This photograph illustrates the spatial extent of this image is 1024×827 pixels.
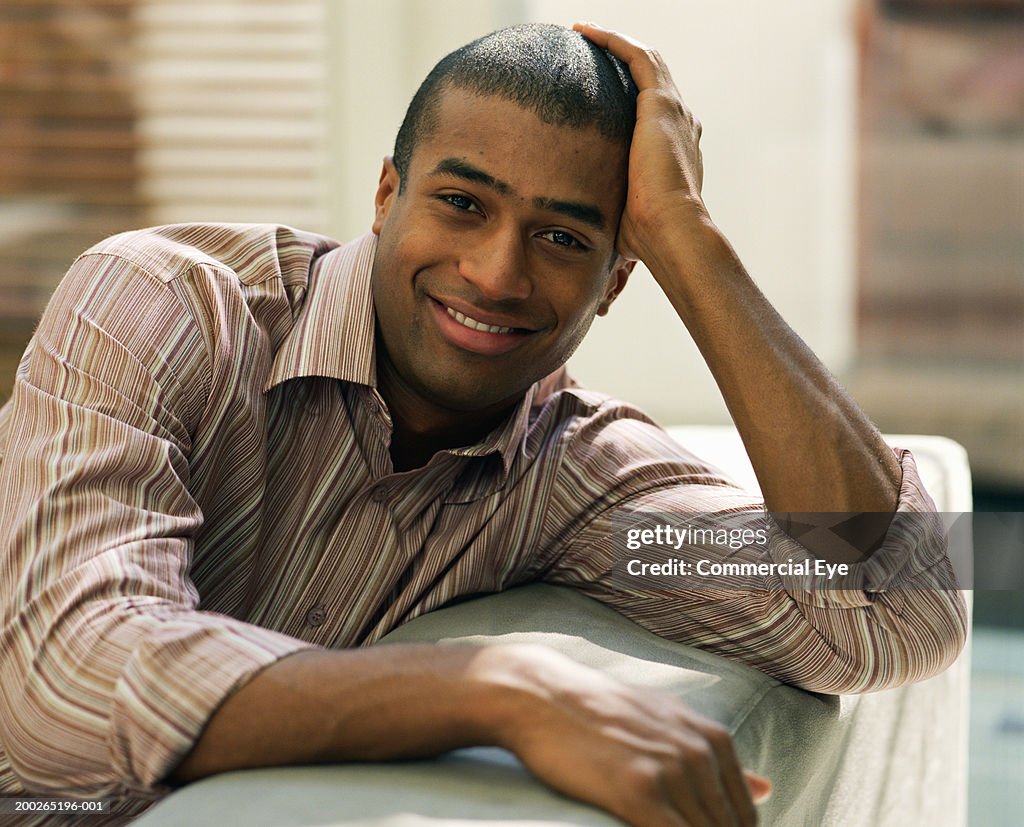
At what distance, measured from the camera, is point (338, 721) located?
92cm

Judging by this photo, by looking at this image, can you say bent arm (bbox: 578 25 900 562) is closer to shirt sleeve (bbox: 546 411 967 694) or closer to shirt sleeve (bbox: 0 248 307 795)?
shirt sleeve (bbox: 546 411 967 694)

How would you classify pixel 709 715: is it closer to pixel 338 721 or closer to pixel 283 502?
pixel 338 721

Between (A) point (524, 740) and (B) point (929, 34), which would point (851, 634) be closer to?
(A) point (524, 740)

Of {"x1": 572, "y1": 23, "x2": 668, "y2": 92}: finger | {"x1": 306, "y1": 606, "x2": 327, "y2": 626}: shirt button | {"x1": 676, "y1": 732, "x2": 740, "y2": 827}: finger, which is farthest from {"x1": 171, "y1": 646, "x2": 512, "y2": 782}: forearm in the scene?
{"x1": 572, "y1": 23, "x2": 668, "y2": 92}: finger

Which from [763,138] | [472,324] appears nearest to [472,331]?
[472,324]

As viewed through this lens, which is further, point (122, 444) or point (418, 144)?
point (418, 144)

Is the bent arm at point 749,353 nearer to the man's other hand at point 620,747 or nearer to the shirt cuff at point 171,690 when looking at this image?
the man's other hand at point 620,747

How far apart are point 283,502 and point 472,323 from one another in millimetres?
274

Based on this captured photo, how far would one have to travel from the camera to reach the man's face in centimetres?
136

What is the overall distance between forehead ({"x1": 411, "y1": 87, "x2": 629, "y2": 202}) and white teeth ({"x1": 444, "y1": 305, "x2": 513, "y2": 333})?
0.47 ft

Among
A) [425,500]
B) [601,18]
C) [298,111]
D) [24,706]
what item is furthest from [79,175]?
[24,706]

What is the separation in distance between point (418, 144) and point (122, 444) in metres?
0.53

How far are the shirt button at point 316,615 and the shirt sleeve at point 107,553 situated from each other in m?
0.22

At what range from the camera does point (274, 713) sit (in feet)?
3.00
